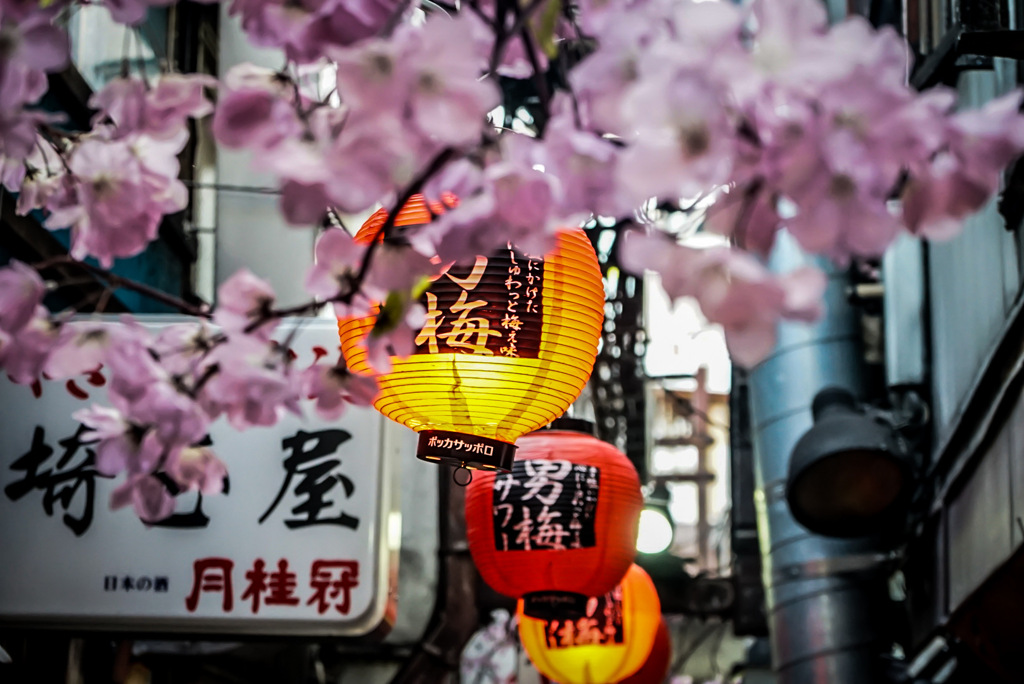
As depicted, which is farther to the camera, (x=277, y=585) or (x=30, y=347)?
(x=277, y=585)

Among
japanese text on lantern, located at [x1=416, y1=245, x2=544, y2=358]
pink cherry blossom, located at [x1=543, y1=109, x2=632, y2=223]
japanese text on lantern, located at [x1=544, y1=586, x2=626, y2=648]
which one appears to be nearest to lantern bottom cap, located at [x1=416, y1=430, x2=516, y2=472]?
japanese text on lantern, located at [x1=416, y1=245, x2=544, y2=358]

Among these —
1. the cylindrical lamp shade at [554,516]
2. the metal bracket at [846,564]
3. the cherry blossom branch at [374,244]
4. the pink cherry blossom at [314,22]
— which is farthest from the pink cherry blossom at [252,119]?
the metal bracket at [846,564]

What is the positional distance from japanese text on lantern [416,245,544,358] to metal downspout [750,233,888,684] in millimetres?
7759

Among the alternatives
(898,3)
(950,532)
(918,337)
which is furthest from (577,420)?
(898,3)

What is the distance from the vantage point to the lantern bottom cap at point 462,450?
5.11m

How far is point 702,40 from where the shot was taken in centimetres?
220

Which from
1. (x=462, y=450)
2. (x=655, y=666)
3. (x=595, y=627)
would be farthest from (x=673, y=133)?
(x=655, y=666)

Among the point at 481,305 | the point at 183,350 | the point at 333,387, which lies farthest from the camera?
the point at 481,305

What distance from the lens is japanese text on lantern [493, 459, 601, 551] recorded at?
305 inches

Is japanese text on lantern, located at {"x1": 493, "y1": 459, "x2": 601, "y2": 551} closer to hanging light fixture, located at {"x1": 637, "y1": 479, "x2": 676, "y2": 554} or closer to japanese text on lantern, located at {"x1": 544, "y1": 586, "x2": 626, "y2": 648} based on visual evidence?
japanese text on lantern, located at {"x1": 544, "y1": 586, "x2": 626, "y2": 648}

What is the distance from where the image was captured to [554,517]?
25.3ft

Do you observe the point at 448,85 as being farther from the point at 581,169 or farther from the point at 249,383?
the point at 249,383

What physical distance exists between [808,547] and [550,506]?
5.69 m

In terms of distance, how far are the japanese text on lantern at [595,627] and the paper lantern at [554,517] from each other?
205 cm
